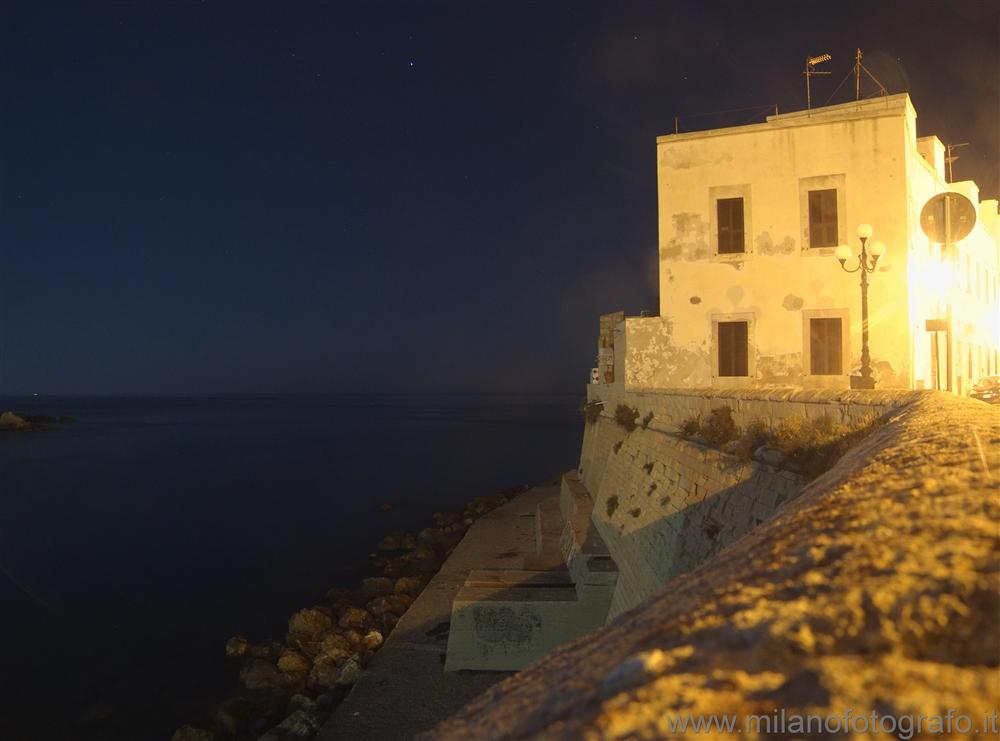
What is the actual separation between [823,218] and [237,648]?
1935cm

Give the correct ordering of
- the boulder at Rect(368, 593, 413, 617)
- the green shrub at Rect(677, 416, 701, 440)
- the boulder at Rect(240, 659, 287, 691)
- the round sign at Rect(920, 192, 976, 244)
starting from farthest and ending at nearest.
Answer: the boulder at Rect(368, 593, 413, 617) < the boulder at Rect(240, 659, 287, 691) < the round sign at Rect(920, 192, 976, 244) < the green shrub at Rect(677, 416, 701, 440)

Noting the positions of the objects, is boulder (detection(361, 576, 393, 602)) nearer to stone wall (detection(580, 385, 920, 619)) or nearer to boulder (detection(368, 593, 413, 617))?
boulder (detection(368, 593, 413, 617))

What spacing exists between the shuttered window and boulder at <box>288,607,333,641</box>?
16.6 m

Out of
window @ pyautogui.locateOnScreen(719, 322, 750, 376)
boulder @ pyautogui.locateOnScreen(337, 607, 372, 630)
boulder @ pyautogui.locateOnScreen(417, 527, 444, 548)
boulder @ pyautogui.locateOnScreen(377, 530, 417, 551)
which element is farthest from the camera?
boulder @ pyautogui.locateOnScreen(377, 530, 417, 551)

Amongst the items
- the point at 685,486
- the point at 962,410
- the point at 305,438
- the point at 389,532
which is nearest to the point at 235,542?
the point at 389,532

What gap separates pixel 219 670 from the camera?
50.3 ft

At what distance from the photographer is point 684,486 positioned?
10320 mm

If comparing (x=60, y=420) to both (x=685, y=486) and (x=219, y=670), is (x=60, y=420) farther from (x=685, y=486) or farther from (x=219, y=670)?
(x=685, y=486)

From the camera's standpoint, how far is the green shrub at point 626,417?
15.9 m

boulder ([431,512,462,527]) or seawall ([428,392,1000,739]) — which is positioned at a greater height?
seawall ([428,392,1000,739])

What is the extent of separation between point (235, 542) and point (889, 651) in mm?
30704

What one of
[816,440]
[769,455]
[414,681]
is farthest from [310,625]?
[816,440]

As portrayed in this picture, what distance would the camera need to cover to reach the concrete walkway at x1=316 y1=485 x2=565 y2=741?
447 inches

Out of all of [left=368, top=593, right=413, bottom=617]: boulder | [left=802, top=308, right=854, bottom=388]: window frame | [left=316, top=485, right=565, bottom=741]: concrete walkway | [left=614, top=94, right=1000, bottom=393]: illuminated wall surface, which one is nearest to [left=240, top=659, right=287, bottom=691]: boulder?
[left=316, top=485, right=565, bottom=741]: concrete walkway
